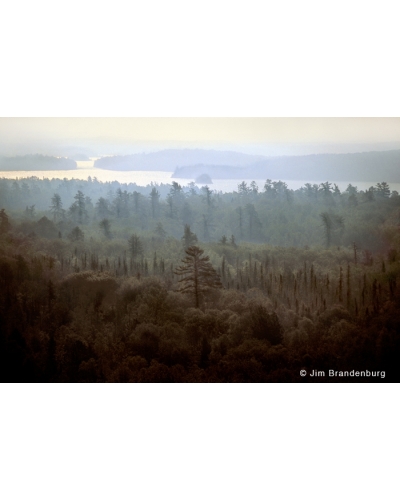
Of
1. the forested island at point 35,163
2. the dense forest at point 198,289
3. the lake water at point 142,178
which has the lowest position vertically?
the dense forest at point 198,289

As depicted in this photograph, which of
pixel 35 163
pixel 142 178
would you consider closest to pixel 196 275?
pixel 142 178

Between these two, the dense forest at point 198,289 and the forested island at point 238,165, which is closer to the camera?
the dense forest at point 198,289

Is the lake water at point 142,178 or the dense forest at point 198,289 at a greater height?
the lake water at point 142,178

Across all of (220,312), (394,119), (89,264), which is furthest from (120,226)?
(394,119)

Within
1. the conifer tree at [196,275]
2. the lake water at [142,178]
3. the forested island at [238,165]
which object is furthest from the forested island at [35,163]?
the conifer tree at [196,275]

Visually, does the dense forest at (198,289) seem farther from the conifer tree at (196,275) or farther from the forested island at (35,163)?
the forested island at (35,163)

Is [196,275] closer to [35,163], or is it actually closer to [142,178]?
[142,178]

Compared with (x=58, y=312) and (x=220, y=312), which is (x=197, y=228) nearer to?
(x=220, y=312)
